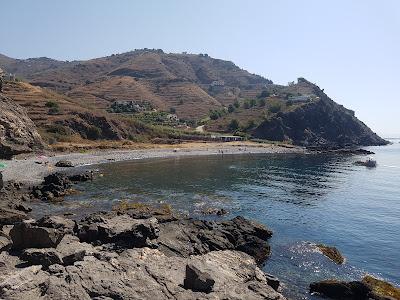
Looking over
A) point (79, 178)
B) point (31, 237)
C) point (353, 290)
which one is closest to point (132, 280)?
point (31, 237)

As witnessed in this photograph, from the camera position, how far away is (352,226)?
49.2 metres

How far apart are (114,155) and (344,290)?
3576 inches

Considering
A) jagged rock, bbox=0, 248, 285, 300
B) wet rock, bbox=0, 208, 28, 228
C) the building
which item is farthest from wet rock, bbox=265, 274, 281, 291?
the building

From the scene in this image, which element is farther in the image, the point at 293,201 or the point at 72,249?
the point at 293,201

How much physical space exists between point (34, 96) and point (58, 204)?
109m

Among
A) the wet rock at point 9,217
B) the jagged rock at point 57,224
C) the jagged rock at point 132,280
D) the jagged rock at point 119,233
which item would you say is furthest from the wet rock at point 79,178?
the jagged rock at point 132,280

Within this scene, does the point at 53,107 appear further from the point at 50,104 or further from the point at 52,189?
the point at 52,189

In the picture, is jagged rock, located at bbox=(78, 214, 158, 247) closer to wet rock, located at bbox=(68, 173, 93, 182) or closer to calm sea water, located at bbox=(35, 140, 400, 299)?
calm sea water, located at bbox=(35, 140, 400, 299)

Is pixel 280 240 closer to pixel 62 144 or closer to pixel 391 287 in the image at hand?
pixel 391 287

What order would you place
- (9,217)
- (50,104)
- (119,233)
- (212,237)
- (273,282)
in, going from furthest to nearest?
(50,104) → (212,237) → (9,217) → (119,233) → (273,282)

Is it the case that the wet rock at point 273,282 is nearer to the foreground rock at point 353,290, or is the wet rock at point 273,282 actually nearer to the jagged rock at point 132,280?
the jagged rock at point 132,280

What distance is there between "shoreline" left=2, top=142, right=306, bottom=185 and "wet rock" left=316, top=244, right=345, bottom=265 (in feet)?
151

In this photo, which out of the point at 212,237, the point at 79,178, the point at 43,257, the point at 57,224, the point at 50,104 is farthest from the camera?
the point at 50,104

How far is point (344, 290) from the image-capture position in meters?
28.9
